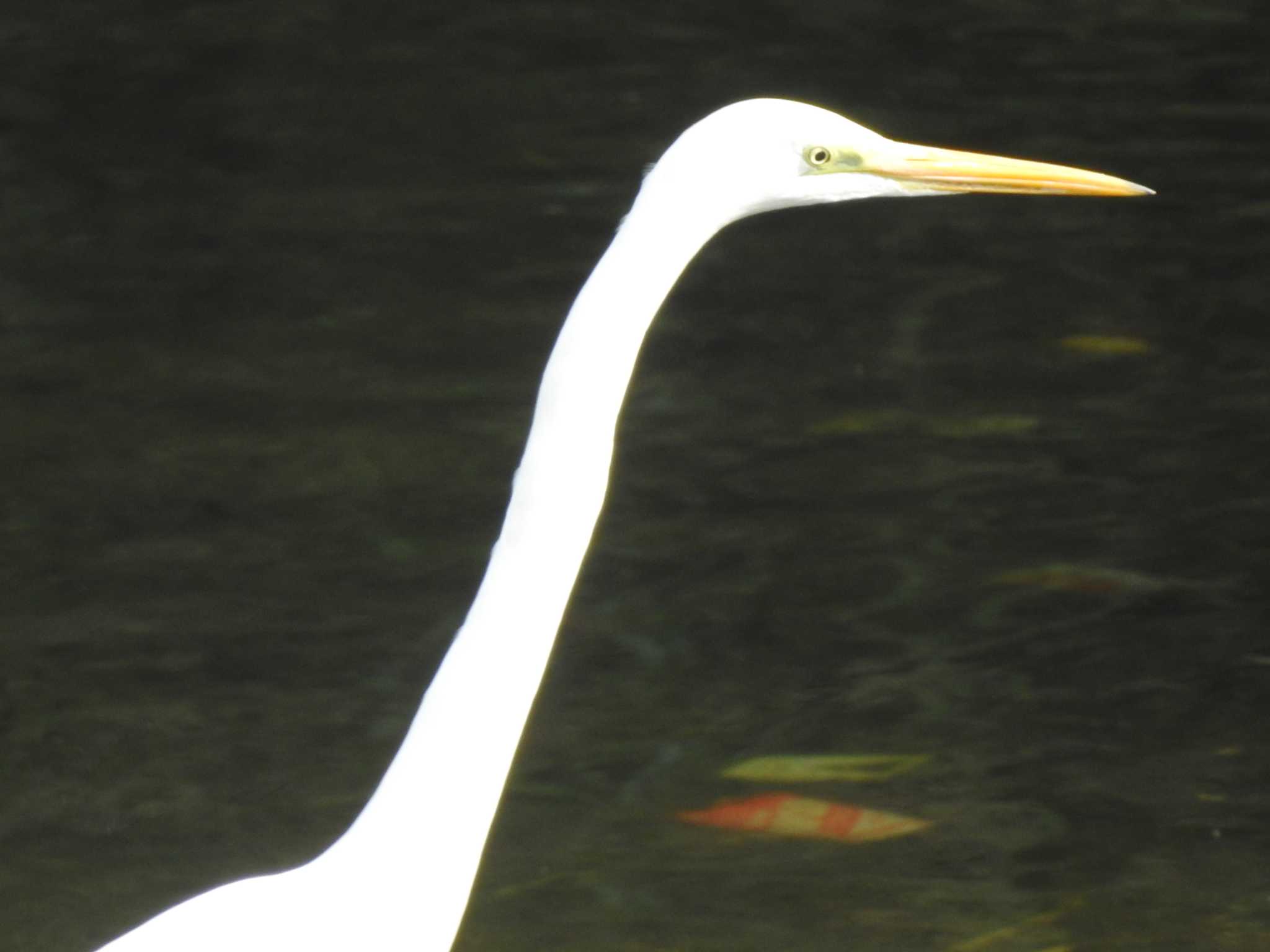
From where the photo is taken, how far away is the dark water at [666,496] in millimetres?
3846

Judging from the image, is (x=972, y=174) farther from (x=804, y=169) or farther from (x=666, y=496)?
(x=666, y=496)

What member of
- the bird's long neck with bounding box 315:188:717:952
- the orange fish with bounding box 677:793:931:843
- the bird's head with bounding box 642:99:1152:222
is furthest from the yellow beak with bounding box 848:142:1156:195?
the orange fish with bounding box 677:793:931:843

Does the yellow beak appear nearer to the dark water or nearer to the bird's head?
the bird's head

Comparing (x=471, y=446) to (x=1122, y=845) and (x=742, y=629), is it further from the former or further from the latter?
(x=1122, y=845)

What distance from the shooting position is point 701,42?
8.54 metres

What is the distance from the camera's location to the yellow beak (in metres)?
2.51

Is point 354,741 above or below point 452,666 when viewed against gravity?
below

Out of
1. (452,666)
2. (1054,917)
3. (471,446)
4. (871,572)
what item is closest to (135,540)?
(471,446)

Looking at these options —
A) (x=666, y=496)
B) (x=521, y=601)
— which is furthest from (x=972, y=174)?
(x=666, y=496)

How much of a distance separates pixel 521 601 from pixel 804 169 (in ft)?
2.05

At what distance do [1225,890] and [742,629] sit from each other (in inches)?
50.0

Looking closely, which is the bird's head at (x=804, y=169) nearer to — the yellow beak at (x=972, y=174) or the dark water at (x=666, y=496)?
the yellow beak at (x=972, y=174)

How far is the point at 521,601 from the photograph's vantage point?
2.24m

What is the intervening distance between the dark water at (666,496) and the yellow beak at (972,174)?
4.94 feet
